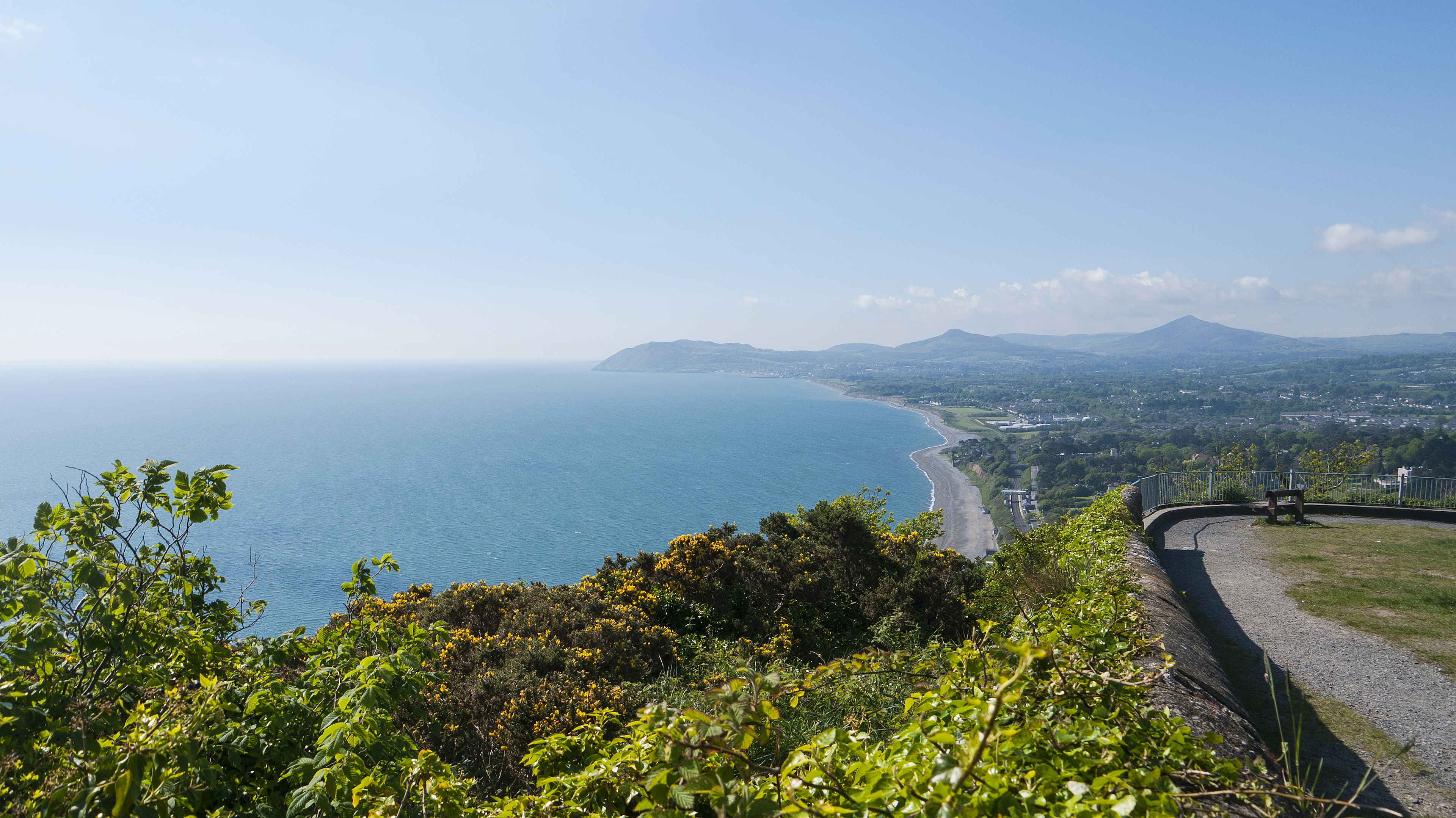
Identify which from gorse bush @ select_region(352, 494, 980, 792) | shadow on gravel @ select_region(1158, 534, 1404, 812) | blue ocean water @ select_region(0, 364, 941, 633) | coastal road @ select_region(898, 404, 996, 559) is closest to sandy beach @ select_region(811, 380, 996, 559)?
coastal road @ select_region(898, 404, 996, 559)

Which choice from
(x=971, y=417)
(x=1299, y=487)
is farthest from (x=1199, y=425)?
(x=1299, y=487)

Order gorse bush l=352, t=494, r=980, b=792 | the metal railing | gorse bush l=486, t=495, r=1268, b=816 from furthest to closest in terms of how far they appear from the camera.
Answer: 1. the metal railing
2. gorse bush l=352, t=494, r=980, b=792
3. gorse bush l=486, t=495, r=1268, b=816

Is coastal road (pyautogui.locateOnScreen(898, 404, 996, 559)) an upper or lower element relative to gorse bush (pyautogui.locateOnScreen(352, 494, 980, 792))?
lower

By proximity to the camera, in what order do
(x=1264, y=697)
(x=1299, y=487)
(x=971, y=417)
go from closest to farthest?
(x=1264, y=697) < (x=1299, y=487) < (x=971, y=417)

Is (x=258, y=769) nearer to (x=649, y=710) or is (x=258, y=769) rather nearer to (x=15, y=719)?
(x=15, y=719)

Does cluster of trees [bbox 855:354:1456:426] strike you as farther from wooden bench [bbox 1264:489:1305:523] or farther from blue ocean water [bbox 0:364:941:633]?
wooden bench [bbox 1264:489:1305:523]

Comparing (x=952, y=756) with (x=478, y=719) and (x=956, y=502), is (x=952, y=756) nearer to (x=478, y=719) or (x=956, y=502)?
(x=478, y=719)
